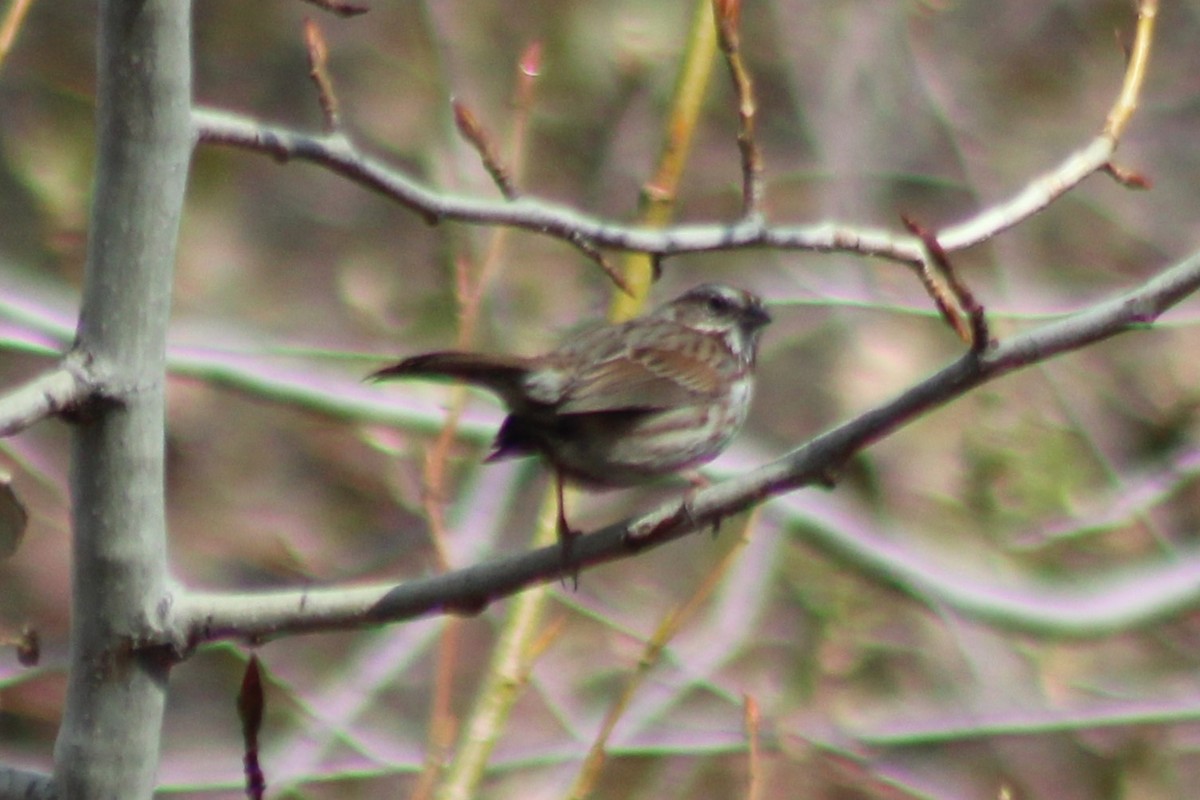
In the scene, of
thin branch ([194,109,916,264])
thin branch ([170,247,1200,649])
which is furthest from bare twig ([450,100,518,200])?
thin branch ([170,247,1200,649])

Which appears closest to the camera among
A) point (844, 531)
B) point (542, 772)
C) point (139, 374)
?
point (139, 374)

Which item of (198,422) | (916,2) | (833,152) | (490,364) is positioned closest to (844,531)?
(833,152)

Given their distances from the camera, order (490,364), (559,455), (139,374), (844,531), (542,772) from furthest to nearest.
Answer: (844,531)
(542,772)
(559,455)
(490,364)
(139,374)

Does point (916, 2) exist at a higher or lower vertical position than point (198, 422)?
higher

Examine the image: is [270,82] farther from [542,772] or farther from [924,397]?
[924,397]

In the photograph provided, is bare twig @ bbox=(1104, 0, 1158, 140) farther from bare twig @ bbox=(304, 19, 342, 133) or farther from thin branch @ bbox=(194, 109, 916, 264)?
bare twig @ bbox=(304, 19, 342, 133)

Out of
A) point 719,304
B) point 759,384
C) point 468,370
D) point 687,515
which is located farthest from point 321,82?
point 759,384
